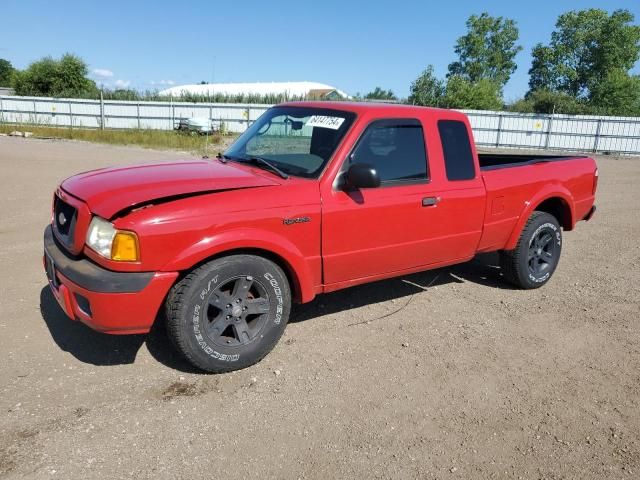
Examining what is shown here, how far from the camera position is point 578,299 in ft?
17.8

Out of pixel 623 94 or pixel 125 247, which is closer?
pixel 125 247

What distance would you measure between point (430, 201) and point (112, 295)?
2.59 metres

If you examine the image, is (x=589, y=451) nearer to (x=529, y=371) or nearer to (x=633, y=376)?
(x=529, y=371)

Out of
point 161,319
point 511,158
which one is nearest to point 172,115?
point 511,158

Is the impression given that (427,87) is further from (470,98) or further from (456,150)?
(456,150)

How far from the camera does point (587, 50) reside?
6191 centimetres

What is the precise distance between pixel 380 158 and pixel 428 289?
195 centimetres

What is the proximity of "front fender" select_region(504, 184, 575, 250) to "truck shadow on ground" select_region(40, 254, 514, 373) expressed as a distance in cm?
68

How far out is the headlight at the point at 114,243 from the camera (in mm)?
3141

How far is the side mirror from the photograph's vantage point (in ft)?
12.2

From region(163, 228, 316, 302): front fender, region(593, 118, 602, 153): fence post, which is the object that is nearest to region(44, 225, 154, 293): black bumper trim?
region(163, 228, 316, 302): front fender

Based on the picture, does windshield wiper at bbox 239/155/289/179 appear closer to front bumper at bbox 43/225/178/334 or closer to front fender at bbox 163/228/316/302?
front fender at bbox 163/228/316/302

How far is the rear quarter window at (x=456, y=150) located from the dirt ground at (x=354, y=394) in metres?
1.32

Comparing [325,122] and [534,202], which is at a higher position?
[325,122]
